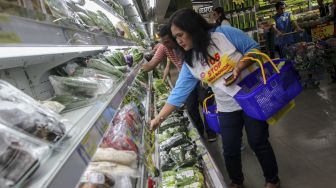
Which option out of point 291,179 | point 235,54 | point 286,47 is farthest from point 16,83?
point 286,47

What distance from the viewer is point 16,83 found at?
4.27ft

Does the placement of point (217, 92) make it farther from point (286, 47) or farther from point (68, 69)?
point (286, 47)

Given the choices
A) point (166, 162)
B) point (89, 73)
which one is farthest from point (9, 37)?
point (166, 162)

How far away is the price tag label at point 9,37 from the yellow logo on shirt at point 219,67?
1.79m

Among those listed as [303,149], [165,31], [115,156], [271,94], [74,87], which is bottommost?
[303,149]

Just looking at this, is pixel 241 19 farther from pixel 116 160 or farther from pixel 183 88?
pixel 116 160

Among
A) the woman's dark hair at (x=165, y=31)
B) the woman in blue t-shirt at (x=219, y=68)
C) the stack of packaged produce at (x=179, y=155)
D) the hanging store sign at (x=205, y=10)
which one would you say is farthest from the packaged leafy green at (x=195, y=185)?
the hanging store sign at (x=205, y=10)

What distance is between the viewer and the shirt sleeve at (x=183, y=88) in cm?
253

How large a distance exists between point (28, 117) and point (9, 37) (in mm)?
219

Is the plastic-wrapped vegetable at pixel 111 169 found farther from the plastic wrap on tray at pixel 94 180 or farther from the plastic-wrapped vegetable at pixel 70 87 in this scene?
the plastic-wrapped vegetable at pixel 70 87

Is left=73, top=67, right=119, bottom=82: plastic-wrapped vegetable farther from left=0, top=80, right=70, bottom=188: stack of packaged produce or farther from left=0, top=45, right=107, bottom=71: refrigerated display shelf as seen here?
left=0, top=80, right=70, bottom=188: stack of packaged produce

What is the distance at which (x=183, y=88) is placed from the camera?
8.57ft

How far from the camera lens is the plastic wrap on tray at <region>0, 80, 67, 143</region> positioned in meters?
0.81

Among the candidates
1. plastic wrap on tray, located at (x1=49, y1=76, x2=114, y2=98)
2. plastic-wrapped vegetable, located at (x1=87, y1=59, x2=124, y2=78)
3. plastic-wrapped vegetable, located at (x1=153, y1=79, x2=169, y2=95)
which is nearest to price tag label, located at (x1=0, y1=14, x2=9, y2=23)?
plastic wrap on tray, located at (x1=49, y1=76, x2=114, y2=98)
